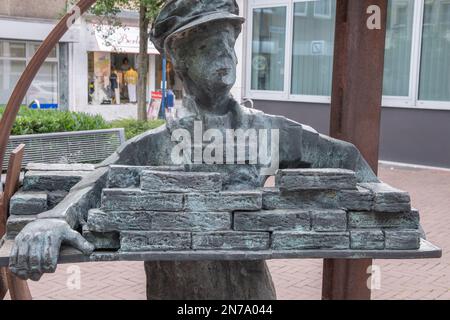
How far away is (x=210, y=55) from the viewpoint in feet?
8.00

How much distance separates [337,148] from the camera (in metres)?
2.70

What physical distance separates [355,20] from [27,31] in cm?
1671

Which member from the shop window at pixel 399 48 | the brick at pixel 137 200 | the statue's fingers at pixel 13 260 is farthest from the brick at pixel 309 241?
the shop window at pixel 399 48

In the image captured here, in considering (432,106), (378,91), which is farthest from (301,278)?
(432,106)

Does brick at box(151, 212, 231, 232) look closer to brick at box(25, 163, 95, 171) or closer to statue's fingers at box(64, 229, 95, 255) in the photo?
statue's fingers at box(64, 229, 95, 255)

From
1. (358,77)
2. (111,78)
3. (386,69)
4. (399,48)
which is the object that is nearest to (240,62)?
(386,69)

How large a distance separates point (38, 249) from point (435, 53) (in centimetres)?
1097

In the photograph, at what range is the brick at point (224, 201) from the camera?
2254 mm

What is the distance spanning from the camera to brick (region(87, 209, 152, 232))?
2.24 meters

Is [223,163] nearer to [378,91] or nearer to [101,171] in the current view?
[101,171]

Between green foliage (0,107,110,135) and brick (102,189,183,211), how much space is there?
247 inches

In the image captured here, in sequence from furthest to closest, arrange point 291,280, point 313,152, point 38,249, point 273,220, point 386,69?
1. point 386,69
2. point 291,280
3. point 313,152
4. point 273,220
5. point 38,249

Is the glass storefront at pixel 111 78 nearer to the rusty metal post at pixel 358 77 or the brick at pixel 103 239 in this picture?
the rusty metal post at pixel 358 77

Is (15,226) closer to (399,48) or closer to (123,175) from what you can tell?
(123,175)
